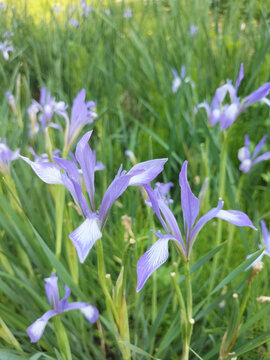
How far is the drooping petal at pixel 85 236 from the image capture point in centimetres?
35

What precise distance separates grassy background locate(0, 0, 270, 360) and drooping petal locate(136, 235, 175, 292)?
0.54 ft

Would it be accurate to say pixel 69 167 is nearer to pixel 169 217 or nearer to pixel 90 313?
pixel 169 217

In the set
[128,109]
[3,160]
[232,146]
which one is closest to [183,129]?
[232,146]

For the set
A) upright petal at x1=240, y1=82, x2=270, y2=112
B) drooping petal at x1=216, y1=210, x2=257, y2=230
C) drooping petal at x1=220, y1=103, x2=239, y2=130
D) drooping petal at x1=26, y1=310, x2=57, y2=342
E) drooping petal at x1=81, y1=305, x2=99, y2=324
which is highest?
upright petal at x1=240, y1=82, x2=270, y2=112

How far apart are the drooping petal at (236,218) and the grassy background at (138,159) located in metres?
0.15

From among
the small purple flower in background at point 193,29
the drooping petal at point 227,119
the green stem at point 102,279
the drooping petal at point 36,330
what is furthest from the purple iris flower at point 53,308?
the small purple flower in background at point 193,29

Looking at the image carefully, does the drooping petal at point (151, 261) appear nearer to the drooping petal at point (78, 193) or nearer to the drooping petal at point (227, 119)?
the drooping petal at point (78, 193)

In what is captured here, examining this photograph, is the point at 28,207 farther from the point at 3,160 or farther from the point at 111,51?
the point at 111,51

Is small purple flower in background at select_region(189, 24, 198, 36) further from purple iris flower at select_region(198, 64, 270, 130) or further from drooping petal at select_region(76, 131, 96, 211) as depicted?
drooping petal at select_region(76, 131, 96, 211)

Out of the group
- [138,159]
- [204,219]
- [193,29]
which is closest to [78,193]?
[204,219]

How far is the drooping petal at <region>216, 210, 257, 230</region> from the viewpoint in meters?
0.43

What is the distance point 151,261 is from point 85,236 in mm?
74

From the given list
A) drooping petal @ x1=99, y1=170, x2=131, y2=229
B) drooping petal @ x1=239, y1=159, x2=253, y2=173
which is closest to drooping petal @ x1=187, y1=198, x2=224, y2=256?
drooping petal @ x1=99, y1=170, x2=131, y2=229

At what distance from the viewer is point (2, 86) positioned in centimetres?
159
